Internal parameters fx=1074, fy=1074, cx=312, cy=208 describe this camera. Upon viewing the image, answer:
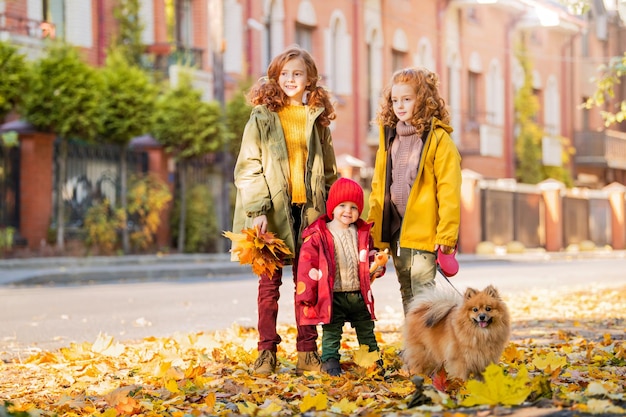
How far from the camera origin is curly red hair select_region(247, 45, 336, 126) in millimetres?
6168

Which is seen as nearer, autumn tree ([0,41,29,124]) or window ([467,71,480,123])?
autumn tree ([0,41,29,124])

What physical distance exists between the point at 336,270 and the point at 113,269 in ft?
42.8

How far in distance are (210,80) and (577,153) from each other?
2343 cm

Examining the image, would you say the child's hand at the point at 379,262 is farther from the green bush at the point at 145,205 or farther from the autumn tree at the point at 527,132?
the autumn tree at the point at 527,132

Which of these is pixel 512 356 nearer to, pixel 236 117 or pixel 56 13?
pixel 236 117

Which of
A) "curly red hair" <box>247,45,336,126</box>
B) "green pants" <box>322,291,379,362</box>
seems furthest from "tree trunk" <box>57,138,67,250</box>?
"green pants" <box>322,291,379,362</box>

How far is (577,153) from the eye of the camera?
46.6 meters

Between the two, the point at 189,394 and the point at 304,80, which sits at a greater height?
the point at 304,80

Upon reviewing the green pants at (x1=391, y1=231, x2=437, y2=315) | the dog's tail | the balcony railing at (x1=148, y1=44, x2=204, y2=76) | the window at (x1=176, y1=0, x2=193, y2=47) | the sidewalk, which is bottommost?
the sidewalk

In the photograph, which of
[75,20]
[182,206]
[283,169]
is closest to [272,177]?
[283,169]

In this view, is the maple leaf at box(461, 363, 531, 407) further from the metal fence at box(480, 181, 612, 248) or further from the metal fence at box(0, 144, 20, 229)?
the metal fence at box(480, 181, 612, 248)

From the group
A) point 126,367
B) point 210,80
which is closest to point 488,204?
point 210,80

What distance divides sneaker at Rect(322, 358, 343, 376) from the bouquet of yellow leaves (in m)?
0.59

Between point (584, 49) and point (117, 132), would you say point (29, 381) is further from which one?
point (584, 49)
